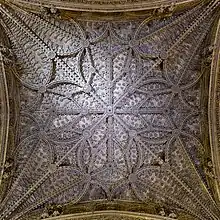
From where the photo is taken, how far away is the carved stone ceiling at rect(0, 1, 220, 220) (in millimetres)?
13031

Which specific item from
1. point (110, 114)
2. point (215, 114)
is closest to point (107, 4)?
point (110, 114)

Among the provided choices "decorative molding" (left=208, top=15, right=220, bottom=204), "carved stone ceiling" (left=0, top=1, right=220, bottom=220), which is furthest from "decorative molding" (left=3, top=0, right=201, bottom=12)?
"decorative molding" (left=208, top=15, right=220, bottom=204)

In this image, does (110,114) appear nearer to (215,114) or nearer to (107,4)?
(215,114)

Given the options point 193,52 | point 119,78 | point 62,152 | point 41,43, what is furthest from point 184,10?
point 62,152

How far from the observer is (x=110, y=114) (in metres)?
14.1

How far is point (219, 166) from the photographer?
12.9 m

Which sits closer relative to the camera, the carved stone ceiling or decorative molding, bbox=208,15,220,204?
decorative molding, bbox=208,15,220,204

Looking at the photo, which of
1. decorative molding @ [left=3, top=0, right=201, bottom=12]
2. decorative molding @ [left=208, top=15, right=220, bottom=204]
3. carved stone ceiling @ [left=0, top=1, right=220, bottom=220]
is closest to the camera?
decorative molding @ [left=3, top=0, right=201, bottom=12]

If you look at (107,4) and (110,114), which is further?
(110,114)

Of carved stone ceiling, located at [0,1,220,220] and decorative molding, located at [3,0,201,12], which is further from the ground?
decorative molding, located at [3,0,201,12]

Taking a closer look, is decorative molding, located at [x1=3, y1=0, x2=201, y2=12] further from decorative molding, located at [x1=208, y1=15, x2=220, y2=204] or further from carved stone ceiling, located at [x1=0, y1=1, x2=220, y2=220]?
decorative molding, located at [x1=208, y1=15, x2=220, y2=204]

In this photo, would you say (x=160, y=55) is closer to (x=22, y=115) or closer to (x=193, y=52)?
(x=193, y=52)

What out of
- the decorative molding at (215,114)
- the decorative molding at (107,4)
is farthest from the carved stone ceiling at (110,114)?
the decorative molding at (107,4)

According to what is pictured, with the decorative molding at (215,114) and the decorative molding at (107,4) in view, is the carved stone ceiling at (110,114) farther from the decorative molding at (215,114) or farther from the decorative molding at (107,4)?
the decorative molding at (107,4)
